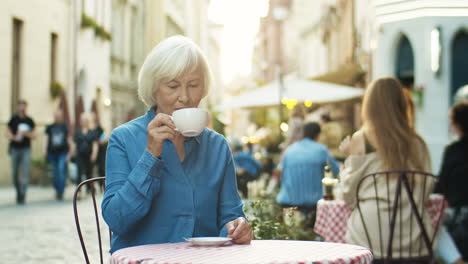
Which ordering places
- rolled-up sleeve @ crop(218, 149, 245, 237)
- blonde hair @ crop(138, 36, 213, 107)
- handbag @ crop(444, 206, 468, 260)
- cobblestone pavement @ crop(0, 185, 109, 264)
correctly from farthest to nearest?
cobblestone pavement @ crop(0, 185, 109, 264), handbag @ crop(444, 206, 468, 260), rolled-up sleeve @ crop(218, 149, 245, 237), blonde hair @ crop(138, 36, 213, 107)

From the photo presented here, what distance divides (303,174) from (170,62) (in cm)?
515

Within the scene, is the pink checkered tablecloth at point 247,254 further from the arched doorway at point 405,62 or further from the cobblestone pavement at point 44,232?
the arched doorway at point 405,62

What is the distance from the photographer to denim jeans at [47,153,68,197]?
12.7m

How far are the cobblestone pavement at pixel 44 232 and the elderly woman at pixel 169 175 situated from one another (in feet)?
10.3

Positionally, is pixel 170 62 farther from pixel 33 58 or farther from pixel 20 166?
pixel 33 58

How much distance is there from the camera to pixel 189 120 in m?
2.43

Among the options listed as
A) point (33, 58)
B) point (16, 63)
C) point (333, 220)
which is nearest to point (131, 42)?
point (33, 58)

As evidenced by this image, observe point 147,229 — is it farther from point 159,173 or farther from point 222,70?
point 222,70

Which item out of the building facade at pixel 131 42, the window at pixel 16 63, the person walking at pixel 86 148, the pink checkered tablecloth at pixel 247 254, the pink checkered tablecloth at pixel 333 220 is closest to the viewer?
the pink checkered tablecloth at pixel 247 254

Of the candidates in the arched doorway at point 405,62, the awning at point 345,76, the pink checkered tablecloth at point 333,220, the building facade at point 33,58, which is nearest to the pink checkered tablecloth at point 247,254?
the pink checkered tablecloth at point 333,220

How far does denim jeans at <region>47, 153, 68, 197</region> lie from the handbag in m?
8.66

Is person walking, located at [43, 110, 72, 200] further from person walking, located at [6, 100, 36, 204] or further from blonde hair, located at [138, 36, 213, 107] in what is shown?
blonde hair, located at [138, 36, 213, 107]

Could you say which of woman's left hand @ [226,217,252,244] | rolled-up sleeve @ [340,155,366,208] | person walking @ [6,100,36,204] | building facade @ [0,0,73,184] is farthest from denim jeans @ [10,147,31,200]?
woman's left hand @ [226,217,252,244]

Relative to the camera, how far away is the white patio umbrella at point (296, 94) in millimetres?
13555
